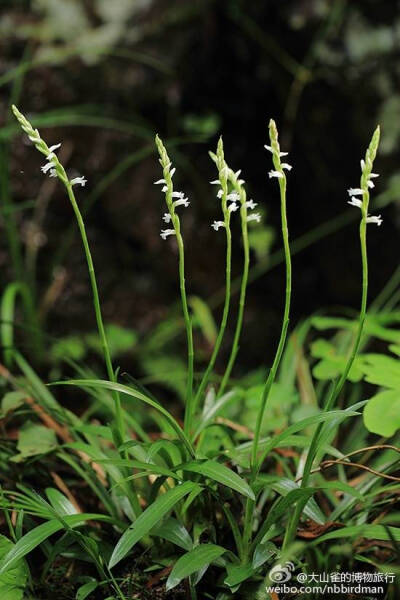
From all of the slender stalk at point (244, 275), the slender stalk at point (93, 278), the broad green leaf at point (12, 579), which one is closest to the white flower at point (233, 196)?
the slender stalk at point (244, 275)

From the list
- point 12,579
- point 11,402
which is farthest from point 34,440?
point 12,579

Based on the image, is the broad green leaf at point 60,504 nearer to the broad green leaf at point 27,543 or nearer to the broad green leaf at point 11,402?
the broad green leaf at point 27,543

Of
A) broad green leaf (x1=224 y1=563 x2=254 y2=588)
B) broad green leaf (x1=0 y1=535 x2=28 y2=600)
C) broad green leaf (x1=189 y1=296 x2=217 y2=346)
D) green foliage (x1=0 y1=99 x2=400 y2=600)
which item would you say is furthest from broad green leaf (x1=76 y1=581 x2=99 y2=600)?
broad green leaf (x1=189 y1=296 x2=217 y2=346)

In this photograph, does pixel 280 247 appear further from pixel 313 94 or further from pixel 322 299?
pixel 313 94

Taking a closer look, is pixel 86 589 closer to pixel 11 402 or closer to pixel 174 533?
pixel 174 533

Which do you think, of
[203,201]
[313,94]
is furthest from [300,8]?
[203,201]

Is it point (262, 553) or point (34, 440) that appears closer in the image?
point (262, 553)

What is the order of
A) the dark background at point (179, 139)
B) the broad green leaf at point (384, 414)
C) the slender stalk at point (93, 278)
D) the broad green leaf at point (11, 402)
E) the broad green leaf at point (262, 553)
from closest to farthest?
the slender stalk at point (93, 278) → the broad green leaf at point (262, 553) → the broad green leaf at point (384, 414) → the broad green leaf at point (11, 402) → the dark background at point (179, 139)
